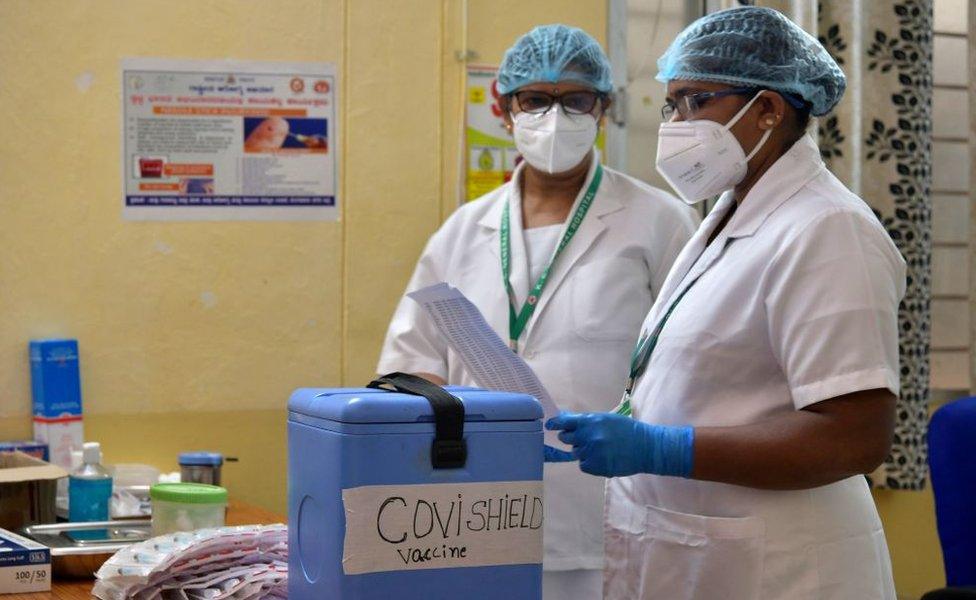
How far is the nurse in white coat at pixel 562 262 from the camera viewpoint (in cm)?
247

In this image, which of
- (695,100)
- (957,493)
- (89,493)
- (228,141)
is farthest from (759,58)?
(228,141)

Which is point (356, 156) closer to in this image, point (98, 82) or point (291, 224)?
point (291, 224)

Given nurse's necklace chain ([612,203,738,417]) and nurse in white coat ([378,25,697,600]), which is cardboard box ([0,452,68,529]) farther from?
nurse's necklace chain ([612,203,738,417])

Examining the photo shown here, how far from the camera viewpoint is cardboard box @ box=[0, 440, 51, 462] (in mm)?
2777

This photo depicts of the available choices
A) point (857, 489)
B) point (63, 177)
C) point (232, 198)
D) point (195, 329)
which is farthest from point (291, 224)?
point (857, 489)

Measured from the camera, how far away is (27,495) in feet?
7.51

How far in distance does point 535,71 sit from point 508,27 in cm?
80

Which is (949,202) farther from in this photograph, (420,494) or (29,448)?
(420,494)

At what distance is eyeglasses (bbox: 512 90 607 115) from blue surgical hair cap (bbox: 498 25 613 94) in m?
0.02

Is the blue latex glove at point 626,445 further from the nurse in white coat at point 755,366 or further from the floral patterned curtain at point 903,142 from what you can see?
the floral patterned curtain at point 903,142

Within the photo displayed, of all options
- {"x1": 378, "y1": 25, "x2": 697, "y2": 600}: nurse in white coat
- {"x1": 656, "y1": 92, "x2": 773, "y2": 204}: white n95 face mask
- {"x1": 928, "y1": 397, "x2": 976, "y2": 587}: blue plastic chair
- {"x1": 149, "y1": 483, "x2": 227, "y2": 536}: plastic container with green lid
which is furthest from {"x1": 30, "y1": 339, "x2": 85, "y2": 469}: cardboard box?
{"x1": 928, "y1": 397, "x2": 976, "y2": 587}: blue plastic chair

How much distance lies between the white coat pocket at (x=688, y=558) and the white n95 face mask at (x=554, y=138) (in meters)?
0.91

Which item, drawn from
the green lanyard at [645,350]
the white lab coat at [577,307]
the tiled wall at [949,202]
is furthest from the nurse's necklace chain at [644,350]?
the tiled wall at [949,202]

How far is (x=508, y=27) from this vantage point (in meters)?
3.32
